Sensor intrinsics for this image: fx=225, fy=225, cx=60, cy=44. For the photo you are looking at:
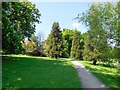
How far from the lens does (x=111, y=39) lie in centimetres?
1377

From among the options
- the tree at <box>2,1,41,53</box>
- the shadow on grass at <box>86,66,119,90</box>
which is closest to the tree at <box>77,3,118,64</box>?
the shadow on grass at <box>86,66,119,90</box>

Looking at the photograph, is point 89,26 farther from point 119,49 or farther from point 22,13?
point 22,13

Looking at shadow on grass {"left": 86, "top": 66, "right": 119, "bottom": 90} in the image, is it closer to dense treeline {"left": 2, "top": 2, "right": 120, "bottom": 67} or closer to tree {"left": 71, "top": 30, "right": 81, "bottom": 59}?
Answer: dense treeline {"left": 2, "top": 2, "right": 120, "bottom": 67}

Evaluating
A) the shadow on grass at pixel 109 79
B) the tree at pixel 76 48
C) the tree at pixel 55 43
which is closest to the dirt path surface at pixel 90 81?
the shadow on grass at pixel 109 79

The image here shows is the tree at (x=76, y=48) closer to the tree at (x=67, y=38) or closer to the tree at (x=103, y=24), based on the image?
the tree at (x=67, y=38)

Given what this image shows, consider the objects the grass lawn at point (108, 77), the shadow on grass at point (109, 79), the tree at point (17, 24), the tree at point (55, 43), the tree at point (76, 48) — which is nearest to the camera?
the shadow on grass at point (109, 79)

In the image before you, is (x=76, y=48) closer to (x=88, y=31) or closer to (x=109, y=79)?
(x=109, y=79)

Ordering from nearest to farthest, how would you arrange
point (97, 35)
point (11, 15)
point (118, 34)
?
1. point (118, 34)
2. point (97, 35)
3. point (11, 15)

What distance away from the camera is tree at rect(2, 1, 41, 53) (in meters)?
22.4

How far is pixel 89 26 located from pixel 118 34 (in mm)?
2237

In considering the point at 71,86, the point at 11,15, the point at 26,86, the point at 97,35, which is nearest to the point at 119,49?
the point at 97,35

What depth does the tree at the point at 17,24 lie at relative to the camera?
22.4 meters

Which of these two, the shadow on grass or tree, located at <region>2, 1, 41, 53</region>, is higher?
tree, located at <region>2, 1, 41, 53</region>

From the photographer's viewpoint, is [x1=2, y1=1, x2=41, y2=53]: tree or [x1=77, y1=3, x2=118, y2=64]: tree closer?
[x1=77, y1=3, x2=118, y2=64]: tree
